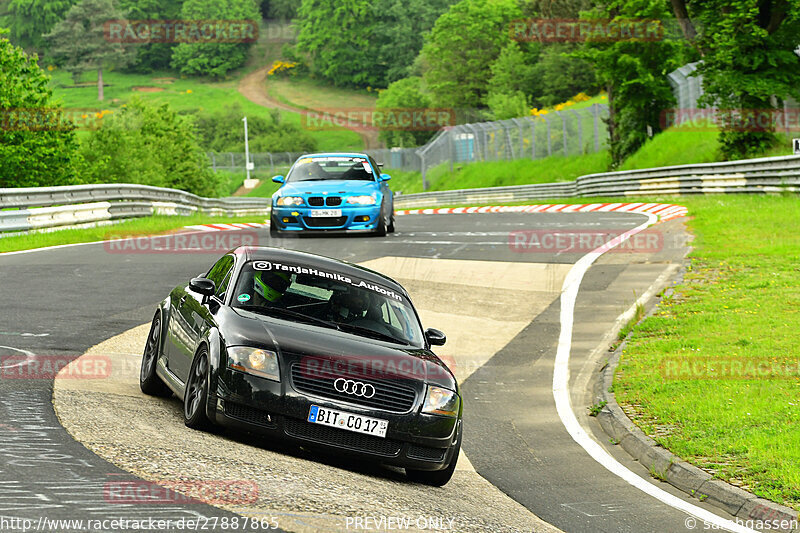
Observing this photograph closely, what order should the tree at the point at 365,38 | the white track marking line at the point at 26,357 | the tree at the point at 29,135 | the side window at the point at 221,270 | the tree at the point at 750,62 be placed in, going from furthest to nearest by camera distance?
the tree at the point at 365,38, the tree at the point at 29,135, the tree at the point at 750,62, the white track marking line at the point at 26,357, the side window at the point at 221,270

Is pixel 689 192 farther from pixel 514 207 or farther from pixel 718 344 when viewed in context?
pixel 718 344

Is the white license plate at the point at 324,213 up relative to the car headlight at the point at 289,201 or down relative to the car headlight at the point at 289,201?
down

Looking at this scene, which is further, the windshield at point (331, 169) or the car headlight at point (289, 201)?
the windshield at point (331, 169)

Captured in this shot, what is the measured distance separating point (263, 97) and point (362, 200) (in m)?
150

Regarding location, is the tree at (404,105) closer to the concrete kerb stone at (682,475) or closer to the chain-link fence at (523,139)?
the chain-link fence at (523,139)

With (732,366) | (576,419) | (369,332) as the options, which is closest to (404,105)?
(732,366)


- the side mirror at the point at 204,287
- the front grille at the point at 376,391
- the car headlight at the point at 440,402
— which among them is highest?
the side mirror at the point at 204,287

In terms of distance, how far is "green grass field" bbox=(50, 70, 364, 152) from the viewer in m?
Result: 140

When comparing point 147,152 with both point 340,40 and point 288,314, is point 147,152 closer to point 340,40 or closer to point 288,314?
point 288,314

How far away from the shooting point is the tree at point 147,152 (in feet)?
179

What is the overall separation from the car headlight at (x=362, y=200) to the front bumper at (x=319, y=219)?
83 millimetres

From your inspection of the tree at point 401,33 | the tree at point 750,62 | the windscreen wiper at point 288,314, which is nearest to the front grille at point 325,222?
the windscreen wiper at point 288,314

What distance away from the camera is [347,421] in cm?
725

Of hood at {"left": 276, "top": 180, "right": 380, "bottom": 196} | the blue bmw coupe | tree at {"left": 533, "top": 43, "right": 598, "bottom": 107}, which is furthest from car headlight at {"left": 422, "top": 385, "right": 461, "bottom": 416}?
tree at {"left": 533, "top": 43, "right": 598, "bottom": 107}
